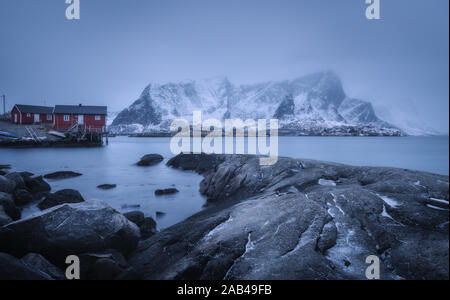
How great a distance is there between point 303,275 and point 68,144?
184 ft

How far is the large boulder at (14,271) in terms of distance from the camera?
3932mm

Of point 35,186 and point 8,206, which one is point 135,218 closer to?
point 8,206

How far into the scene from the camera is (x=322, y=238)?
449 centimetres

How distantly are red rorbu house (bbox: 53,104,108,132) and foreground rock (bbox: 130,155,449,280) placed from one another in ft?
178

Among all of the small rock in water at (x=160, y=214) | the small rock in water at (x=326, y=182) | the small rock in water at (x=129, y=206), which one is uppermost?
the small rock in water at (x=326, y=182)

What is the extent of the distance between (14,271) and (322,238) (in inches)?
230

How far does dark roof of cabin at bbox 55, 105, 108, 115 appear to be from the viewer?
1918 inches

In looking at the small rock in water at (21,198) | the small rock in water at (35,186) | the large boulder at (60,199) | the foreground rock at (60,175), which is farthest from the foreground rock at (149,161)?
the large boulder at (60,199)

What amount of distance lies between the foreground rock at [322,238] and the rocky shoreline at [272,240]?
0.06 ft

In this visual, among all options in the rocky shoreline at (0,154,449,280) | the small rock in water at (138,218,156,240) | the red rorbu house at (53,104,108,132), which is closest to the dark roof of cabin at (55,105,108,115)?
the red rorbu house at (53,104,108,132)

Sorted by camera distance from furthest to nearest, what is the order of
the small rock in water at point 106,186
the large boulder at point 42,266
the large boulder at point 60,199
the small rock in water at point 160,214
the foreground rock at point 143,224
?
the small rock in water at point 106,186, the small rock in water at point 160,214, the large boulder at point 60,199, the foreground rock at point 143,224, the large boulder at point 42,266

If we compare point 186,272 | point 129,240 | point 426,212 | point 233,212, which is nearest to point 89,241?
point 129,240

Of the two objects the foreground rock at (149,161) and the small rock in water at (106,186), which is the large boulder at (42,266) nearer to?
the small rock in water at (106,186)
